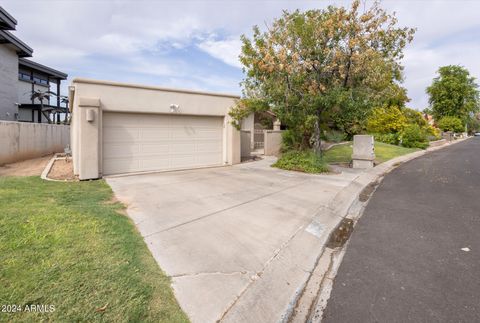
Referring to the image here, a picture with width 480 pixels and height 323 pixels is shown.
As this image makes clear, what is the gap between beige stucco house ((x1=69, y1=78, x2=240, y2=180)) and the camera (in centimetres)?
838

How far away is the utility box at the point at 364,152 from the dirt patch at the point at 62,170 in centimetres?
1150

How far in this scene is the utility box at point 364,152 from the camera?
→ 12.0 m

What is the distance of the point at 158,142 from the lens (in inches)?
401

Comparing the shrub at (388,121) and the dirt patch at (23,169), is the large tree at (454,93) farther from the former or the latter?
the dirt patch at (23,169)

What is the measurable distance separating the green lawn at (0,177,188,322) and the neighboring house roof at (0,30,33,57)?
1833 cm

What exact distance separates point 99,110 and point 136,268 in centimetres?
707

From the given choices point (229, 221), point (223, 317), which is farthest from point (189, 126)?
point (223, 317)

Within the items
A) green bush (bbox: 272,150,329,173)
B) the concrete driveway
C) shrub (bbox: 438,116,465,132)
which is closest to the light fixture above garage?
the concrete driveway

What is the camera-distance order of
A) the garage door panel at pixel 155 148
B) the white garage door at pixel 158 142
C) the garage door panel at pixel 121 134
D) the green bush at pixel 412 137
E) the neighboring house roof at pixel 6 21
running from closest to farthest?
the garage door panel at pixel 121 134 → the white garage door at pixel 158 142 → the garage door panel at pixel 155 148 → the neighboring house roof at pixel 6 21 → the green bush at pixel 412 137

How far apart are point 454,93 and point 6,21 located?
193 ft

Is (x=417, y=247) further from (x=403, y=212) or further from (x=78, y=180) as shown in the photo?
(x=78, y=180)

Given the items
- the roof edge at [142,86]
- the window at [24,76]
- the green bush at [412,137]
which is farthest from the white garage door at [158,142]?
the window at [24,76]

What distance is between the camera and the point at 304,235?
4.42 meters

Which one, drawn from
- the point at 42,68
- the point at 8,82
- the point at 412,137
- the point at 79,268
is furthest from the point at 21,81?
the point at 412,137
